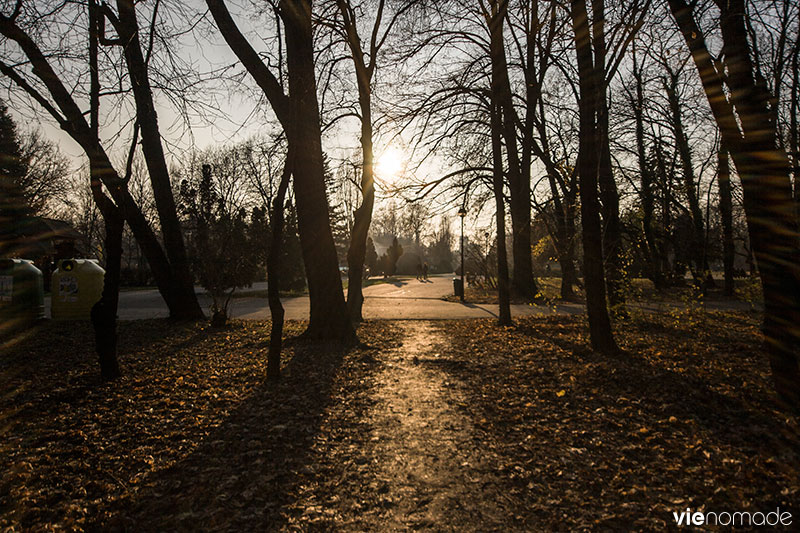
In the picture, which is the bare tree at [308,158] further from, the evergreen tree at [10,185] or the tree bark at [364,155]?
the evergreen tree at [10,185]

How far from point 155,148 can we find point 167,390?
7836 millimetres

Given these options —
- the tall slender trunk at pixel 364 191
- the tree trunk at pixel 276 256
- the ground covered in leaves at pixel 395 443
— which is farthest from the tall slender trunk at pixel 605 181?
the tall slender trunk at pixel 364 191

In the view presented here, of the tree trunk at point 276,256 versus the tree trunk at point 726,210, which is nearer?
the tree trunk at point 276,256

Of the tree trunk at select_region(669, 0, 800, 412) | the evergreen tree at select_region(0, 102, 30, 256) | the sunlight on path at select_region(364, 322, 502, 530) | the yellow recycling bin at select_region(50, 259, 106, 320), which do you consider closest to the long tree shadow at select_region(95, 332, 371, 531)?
the sunlight on path at select_region(364, 322, 502, 530)

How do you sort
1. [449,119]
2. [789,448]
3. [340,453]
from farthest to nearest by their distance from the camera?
[449,119]
[340,453]
[789,448]

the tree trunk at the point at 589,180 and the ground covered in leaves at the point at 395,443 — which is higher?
the tree trunk at the point at 589,180

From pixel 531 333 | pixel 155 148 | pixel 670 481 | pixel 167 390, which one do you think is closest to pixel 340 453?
pixel 670 481

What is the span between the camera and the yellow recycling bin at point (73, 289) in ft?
35.9

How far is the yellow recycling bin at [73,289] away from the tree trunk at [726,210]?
16.4 metres

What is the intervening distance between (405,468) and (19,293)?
11912mm

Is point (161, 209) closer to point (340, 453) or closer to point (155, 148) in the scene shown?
point (155, 148)

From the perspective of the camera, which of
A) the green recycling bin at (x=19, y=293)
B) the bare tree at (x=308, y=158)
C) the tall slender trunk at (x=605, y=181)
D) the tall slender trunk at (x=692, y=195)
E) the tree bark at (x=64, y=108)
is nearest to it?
the tree bark at (x=64, y=108)

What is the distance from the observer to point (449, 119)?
33.7ft

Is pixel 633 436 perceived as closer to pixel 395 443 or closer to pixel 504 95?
pixel 395 443
